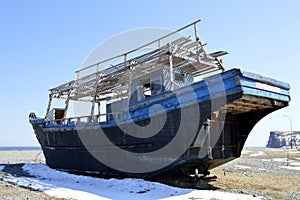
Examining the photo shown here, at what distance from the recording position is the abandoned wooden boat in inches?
355

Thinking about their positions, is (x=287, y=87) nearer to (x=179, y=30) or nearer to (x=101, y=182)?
(x=179, y=30)

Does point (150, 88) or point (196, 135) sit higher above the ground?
point (150, 88)

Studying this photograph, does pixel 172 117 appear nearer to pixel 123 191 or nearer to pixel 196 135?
pixel 196 135

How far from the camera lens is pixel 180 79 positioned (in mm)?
12453

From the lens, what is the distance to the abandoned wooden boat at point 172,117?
901cm

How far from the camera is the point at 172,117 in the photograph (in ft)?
32.3

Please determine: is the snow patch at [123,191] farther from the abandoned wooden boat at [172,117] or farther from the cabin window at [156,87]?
the cabin window at [156,87]

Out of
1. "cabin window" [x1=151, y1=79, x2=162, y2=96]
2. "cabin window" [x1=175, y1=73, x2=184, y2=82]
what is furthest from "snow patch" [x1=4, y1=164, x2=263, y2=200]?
"cabin window" [x1=175, y1=73, x2=184, y2=82]

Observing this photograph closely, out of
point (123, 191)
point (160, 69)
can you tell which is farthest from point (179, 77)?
point (123, 191)

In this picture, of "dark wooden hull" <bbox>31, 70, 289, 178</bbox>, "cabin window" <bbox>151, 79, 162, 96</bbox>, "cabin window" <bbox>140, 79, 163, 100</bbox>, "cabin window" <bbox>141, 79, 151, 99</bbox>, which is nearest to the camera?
"dark wooden hull" <bbox>31, 70, 289, 178</bbox>

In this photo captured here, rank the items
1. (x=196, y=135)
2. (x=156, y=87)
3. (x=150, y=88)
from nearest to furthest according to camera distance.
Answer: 1. (x=196, y=135)
2. (x=156, y=87)
3. (x=150, y=88)

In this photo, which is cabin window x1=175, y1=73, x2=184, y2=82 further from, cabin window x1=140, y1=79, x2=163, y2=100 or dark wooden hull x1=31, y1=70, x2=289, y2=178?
dark wooden hull x1=31, y1=70, x2=289, y2=178

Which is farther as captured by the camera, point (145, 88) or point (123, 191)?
point (145, 88)

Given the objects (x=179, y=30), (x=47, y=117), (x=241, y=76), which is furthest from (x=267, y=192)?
(x=47, y=117)
